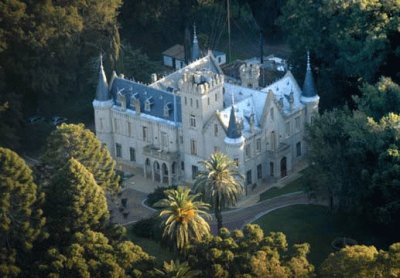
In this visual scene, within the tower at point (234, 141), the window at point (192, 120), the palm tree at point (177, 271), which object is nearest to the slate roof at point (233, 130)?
the tower at point (234, 141)

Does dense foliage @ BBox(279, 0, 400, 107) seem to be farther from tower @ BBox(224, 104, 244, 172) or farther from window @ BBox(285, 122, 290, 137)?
tower @ BBox(224, 104, 244, 172)

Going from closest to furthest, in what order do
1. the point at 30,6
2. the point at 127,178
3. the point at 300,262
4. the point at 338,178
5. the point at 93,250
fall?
the point at 300,262 → the point at 93,250 → the point at 338,178 → the point at 127,178 → the point at 30,6

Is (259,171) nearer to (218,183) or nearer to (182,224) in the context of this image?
(218,183)

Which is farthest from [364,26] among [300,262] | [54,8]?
[300,262]

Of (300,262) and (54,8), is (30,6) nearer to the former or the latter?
(54,8)

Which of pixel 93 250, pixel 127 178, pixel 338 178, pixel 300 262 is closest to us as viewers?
pixel 300 262

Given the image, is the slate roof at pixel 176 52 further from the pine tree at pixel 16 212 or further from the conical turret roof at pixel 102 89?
the pine tree at pixel 16 212

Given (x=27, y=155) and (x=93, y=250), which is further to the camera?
(x=27, y=155)
